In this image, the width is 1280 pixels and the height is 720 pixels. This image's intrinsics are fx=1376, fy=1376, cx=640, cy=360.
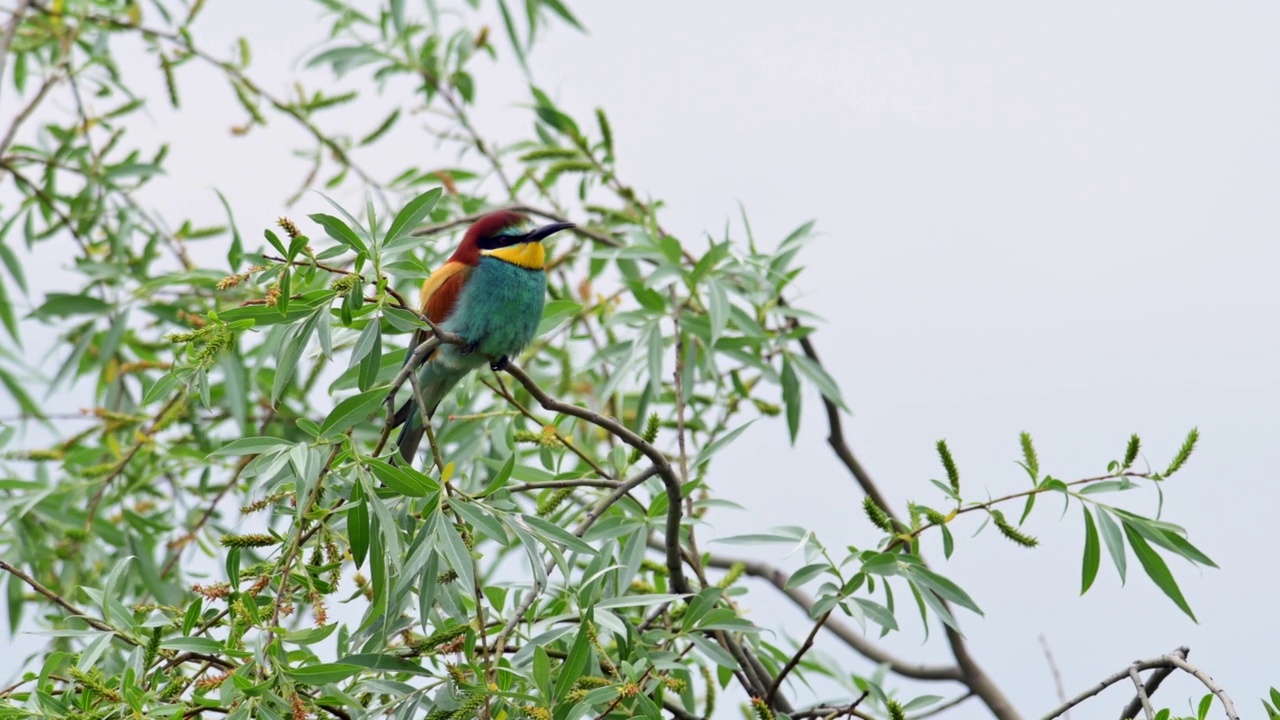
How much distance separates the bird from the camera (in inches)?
100.0

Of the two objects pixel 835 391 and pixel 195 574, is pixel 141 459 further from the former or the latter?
pixel 835 391

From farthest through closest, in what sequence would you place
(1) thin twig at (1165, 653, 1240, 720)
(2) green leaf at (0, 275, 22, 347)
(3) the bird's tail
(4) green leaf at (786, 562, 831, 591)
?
(2) green leaf at (0, 275, 22, 347) → (3) the bird's tail → (4) green leaf at (786, 562, 831, 591) → (1) thin twig at (1165, 653, 1240, 720)

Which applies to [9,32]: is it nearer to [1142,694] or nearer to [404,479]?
[404,479]

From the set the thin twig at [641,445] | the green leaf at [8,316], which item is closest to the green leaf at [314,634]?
the thin twig at [641,445]

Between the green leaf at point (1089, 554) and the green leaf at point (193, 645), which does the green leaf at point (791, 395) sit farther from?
the green leaf at point (193, 645)

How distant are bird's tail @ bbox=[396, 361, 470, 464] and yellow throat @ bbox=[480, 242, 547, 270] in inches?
10.0

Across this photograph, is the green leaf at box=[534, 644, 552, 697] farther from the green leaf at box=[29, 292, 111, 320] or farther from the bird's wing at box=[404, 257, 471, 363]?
the green leaf at box=[29, 292, 111, 320]

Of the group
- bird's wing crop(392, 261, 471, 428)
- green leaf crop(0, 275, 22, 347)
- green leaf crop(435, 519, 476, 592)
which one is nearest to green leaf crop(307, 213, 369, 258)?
green leaf crop(435, 519, 476, 592)

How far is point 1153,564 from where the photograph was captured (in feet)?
6.48

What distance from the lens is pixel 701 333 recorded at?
268 centimetres

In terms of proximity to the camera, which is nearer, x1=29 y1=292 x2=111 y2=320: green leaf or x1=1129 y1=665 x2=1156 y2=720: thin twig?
x1=1129 y1=665 x2=1156 y2=720: thin twig

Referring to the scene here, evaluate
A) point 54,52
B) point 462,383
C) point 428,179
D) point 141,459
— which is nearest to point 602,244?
point 428,179

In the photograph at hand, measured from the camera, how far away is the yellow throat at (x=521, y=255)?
2.71 m

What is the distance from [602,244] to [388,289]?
1.65 m
